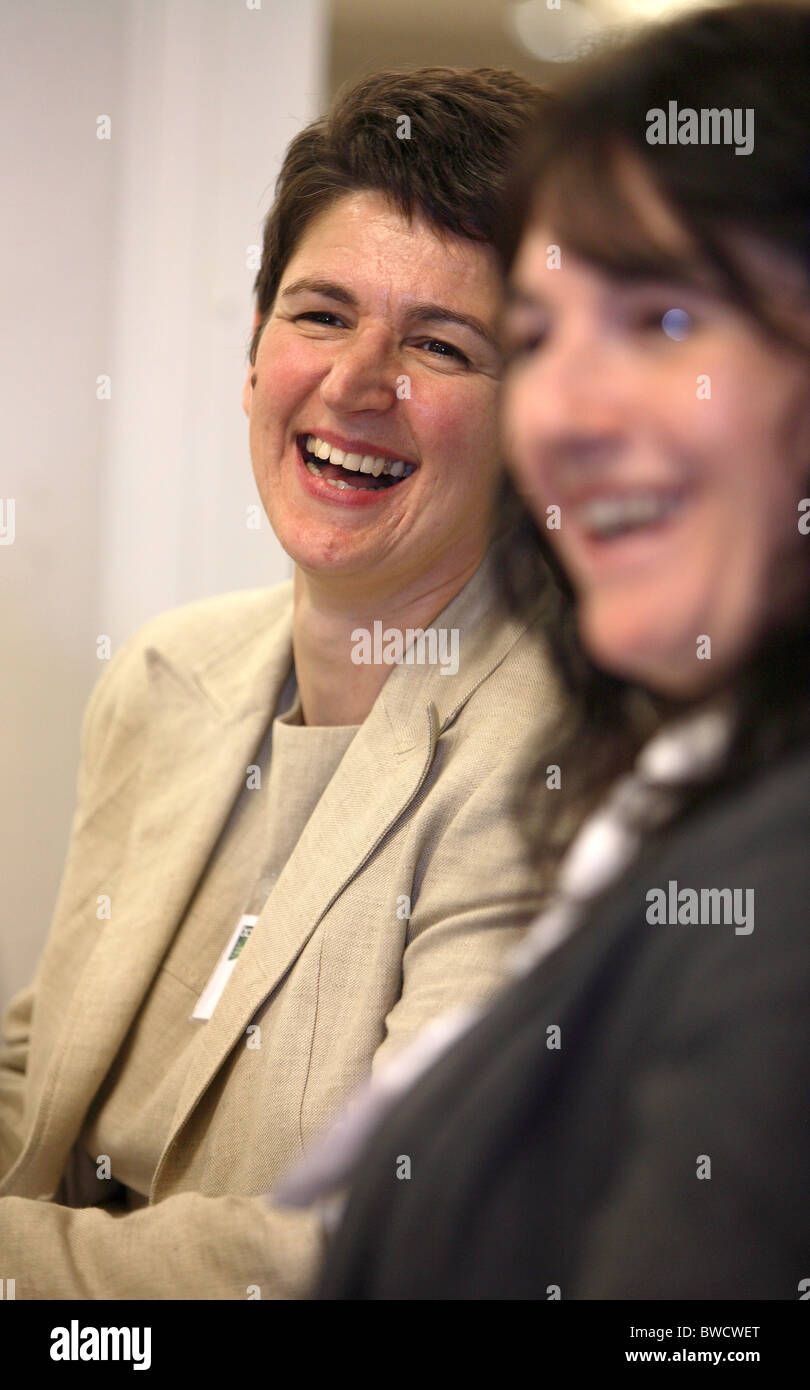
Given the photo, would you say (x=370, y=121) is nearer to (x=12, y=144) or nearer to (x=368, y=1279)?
(x=12, y=144)

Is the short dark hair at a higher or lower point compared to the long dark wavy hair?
higher

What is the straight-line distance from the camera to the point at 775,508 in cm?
53

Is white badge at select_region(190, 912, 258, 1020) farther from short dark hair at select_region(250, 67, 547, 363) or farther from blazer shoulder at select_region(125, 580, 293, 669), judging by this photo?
short dark hair at select_region(250, 67, 547, 363)

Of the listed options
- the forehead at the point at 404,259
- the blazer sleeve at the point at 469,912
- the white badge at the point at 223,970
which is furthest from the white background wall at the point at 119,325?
the blazer sleeve at the point at 469,912

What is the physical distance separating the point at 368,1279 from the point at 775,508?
1.30 ft

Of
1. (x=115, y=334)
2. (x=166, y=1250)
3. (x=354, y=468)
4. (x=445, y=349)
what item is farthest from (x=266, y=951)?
(x=115, y=334)

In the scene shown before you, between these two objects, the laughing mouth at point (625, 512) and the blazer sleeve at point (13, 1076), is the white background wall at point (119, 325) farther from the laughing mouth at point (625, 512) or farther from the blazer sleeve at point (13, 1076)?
the laughing mouth at point (625, 512)

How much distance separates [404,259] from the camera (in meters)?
1.26

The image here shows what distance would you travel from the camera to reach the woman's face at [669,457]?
0.53 meters

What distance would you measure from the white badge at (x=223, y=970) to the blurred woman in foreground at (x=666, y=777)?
2.27 ft

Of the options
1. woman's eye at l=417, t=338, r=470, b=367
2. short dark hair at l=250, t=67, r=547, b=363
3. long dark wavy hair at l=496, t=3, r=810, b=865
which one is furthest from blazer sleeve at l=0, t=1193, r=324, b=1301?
short dark hair at l=250, t=67, r=547, b=363

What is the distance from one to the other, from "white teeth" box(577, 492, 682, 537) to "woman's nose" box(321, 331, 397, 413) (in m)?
0.72

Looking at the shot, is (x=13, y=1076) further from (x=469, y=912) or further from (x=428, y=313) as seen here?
(x=428, y=313)

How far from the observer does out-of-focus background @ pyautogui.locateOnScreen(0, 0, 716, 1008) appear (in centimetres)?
207
